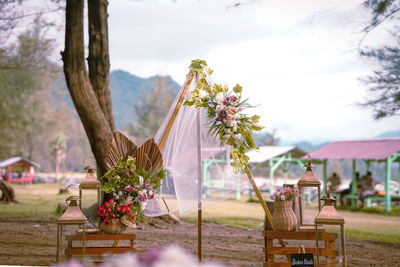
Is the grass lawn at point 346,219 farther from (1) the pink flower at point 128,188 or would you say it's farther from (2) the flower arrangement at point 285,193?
(1) the pink flower at point 128,188

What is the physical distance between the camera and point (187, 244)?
22.6 ft

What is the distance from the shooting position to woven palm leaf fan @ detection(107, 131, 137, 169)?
4.09 meters

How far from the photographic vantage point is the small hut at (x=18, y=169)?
2355 centimetres

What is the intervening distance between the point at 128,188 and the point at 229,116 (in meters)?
1.00

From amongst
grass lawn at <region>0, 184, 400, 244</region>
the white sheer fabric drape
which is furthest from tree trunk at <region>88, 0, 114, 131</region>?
the white sheer fabric drape

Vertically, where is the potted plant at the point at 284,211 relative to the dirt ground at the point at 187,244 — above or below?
above

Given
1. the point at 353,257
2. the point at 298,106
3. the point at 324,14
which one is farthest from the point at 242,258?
the point at 298,106

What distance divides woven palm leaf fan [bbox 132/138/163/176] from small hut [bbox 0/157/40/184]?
20.5 m

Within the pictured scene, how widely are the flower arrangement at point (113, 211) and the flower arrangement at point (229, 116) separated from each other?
0.94m

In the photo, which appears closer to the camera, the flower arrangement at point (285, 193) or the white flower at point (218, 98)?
the white flower at point (218, 98)

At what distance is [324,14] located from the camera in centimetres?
1305

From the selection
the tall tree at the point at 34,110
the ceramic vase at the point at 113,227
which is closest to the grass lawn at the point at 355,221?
the ceramic vase at the point at 113,227

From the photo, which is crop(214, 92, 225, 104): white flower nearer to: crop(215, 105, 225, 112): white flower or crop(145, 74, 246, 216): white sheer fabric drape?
crop(215, 105, 225, 112): white flower

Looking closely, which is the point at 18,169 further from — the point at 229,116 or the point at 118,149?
the point at 229,116
